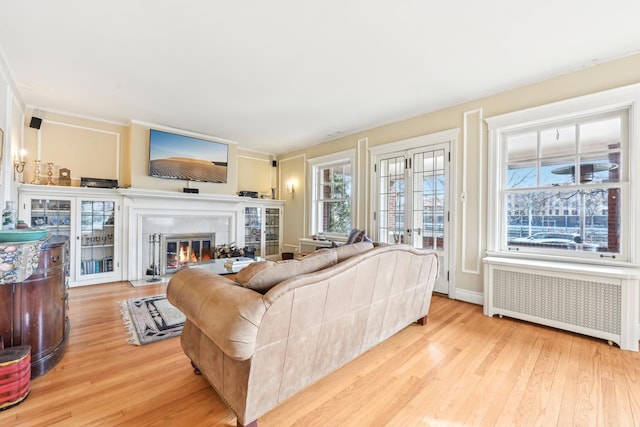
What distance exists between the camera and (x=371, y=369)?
1976mm

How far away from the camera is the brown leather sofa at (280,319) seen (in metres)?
1.29

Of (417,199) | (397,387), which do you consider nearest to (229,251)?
(417,199)

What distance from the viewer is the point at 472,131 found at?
11.6ft

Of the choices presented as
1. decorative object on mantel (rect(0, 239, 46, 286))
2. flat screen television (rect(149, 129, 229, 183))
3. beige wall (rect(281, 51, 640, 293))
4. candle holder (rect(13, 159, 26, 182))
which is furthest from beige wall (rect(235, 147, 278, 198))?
decorative object on mantel (rect(0, 239, 46, 286))

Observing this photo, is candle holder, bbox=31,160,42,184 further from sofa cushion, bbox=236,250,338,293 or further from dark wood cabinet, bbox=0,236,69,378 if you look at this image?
sofa cushion, bbox=236,250,338,293

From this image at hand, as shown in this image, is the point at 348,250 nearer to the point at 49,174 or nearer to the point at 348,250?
the point at 348,250

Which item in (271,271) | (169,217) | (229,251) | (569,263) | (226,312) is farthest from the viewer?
(229,251)

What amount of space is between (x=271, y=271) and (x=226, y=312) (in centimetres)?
32

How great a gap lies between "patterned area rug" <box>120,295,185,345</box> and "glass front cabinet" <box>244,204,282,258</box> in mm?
2682

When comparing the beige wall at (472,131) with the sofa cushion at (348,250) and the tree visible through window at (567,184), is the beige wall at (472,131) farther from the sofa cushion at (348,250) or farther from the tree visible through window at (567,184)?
the sofa cushion at (348,250)

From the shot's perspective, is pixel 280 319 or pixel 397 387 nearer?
pixel 280 319

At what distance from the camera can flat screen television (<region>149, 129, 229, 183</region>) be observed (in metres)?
4.62

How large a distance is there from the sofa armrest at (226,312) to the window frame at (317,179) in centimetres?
362

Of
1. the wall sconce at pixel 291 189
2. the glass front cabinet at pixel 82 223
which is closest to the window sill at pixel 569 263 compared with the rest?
the wall sconce at pixel 291 189
